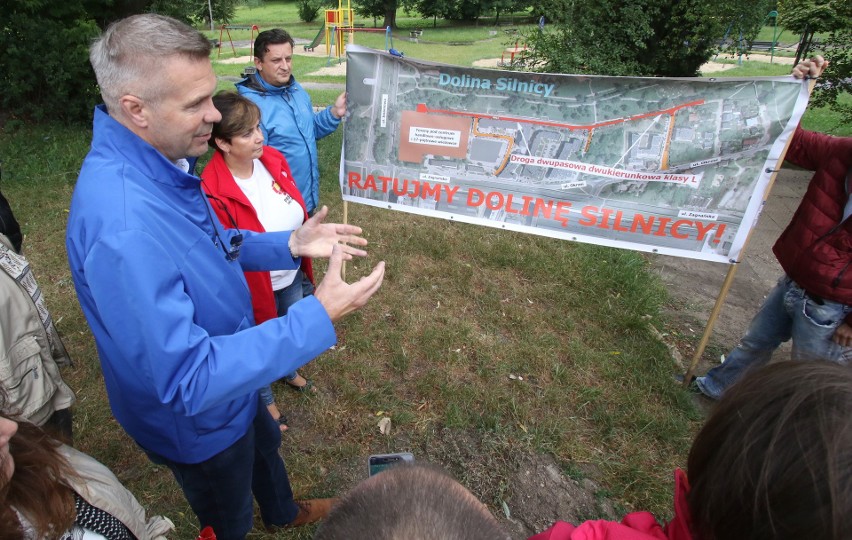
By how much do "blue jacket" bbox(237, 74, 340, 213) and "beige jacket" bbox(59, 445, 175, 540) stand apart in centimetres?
219

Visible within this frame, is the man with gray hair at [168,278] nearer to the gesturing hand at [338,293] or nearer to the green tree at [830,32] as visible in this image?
the gesturing hand at [338,293]

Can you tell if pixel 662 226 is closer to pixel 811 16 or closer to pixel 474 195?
pixel 474 195

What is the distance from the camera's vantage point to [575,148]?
3.04m

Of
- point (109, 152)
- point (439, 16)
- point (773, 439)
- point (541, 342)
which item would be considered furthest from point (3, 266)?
point (439, 16)

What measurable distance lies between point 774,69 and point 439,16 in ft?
94.3

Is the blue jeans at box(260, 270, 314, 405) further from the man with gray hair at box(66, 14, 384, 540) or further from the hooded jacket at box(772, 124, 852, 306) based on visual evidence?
the hooded jacket at box(772, 124, 852, 306)

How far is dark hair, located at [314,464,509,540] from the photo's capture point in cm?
71

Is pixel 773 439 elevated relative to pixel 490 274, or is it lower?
elevated

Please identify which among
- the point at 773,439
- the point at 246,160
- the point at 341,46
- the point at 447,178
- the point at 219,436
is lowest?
the point at 341,46

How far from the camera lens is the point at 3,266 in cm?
170

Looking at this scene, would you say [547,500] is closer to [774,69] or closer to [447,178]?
[447,178]

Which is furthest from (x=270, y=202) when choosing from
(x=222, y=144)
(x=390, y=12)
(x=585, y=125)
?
(x=390, y=12)

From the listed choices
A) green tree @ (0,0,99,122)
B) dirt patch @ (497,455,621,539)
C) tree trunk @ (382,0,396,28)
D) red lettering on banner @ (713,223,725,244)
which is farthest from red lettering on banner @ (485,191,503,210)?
tree trunk @ (382,0,396,28)

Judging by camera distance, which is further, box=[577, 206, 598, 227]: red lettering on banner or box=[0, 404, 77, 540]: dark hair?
box=[577, 206, 598, 227]: red lettering on banner
